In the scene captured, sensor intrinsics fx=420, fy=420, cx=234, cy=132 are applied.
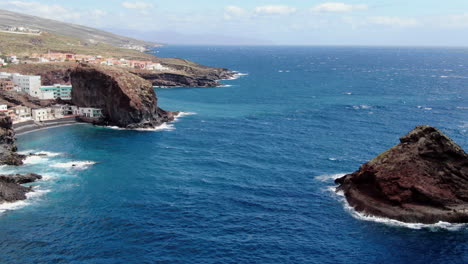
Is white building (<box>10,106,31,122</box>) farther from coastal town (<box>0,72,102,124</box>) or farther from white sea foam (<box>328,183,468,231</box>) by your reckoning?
white sea foam (<box>328,183,468,231</box>)

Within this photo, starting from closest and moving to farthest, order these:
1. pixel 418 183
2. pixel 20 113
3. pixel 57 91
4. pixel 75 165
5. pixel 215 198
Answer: pixel 418 183
pixel 215 198
pixel 75 165
pixel 20 113
pixel 57 91

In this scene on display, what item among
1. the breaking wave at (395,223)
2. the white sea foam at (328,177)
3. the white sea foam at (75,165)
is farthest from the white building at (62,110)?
the breaking wave at (395,223)

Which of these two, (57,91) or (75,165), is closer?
(75,165)

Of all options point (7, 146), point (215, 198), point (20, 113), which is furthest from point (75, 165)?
point (20, 113)

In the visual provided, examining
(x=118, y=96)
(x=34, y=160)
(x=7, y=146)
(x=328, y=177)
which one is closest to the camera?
(x=328, y=177)

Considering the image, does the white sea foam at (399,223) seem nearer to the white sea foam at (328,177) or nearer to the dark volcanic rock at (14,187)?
the white sea foam at (328,177)

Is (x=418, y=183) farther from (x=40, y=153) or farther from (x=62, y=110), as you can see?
(x=62, y=110)

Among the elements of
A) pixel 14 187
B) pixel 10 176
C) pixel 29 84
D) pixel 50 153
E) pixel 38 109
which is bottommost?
pixel 14 187

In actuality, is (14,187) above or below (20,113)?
below
